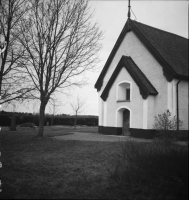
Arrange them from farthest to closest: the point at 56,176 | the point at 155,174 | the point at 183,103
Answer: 1. the point at 183,103
2. the point at 56,176
3. the point at 155,174

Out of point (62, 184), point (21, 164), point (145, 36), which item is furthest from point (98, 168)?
point (145, 36)

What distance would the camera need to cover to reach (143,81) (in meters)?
16.6

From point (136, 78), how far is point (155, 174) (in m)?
12.5

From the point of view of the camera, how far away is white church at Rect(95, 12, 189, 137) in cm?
1594

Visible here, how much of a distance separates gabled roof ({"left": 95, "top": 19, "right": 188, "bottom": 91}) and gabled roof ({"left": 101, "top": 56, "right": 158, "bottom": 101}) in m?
1.53

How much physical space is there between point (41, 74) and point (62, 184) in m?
9.68

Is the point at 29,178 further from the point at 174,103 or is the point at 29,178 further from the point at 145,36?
the point at 145,36

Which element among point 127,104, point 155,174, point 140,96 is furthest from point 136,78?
point 155,174

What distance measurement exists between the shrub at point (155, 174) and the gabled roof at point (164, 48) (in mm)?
11773

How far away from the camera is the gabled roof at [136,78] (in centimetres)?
1605

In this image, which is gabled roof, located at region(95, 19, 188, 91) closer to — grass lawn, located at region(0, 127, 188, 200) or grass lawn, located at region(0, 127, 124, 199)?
grass lawn, located at region(0, 127, 124, 199)

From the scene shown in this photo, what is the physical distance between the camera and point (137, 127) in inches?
645

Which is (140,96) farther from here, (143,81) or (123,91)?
(123,91)

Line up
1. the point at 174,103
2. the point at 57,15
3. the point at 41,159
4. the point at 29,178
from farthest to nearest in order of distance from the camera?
the point at 174,103
the point at 57,15
the point at 41,159
the point at 29,178
